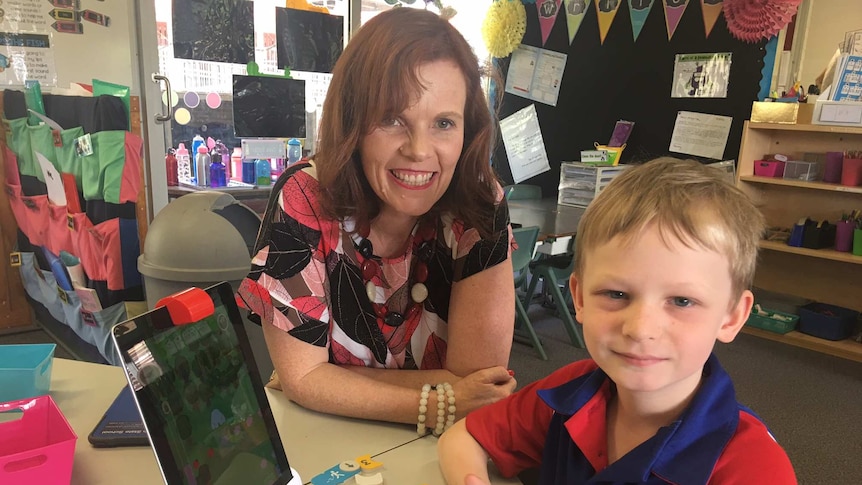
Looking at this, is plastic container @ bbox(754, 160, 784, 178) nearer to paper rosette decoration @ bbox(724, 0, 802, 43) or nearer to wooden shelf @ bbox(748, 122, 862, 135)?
wooden shelf @ bbox(748, 122, 862, 135)

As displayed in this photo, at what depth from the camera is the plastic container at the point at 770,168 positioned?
389cm

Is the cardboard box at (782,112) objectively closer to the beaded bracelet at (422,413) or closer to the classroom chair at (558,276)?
the classroom chair at (558,276)

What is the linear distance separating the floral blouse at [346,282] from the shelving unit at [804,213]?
10.3ft

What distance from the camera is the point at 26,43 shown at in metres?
2.78

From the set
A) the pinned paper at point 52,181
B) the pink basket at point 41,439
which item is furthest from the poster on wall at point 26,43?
the pink basket at point 41,439

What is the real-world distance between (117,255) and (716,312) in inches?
102

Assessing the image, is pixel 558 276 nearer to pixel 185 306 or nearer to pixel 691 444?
pixel 691 444

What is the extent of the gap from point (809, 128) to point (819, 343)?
4.21 feet

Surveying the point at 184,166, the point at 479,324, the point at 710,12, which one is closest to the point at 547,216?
the point at 710,12

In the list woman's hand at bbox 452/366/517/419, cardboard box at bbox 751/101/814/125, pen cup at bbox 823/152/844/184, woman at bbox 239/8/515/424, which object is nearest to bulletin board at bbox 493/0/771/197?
cardboard box at bbox 751/101/814/125

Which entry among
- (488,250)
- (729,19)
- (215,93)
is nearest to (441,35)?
(488,250)

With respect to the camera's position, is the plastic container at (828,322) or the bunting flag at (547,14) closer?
the plastic container at (828,322)

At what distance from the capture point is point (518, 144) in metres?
5.15

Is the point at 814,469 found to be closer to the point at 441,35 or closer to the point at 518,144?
the point at 441,35
